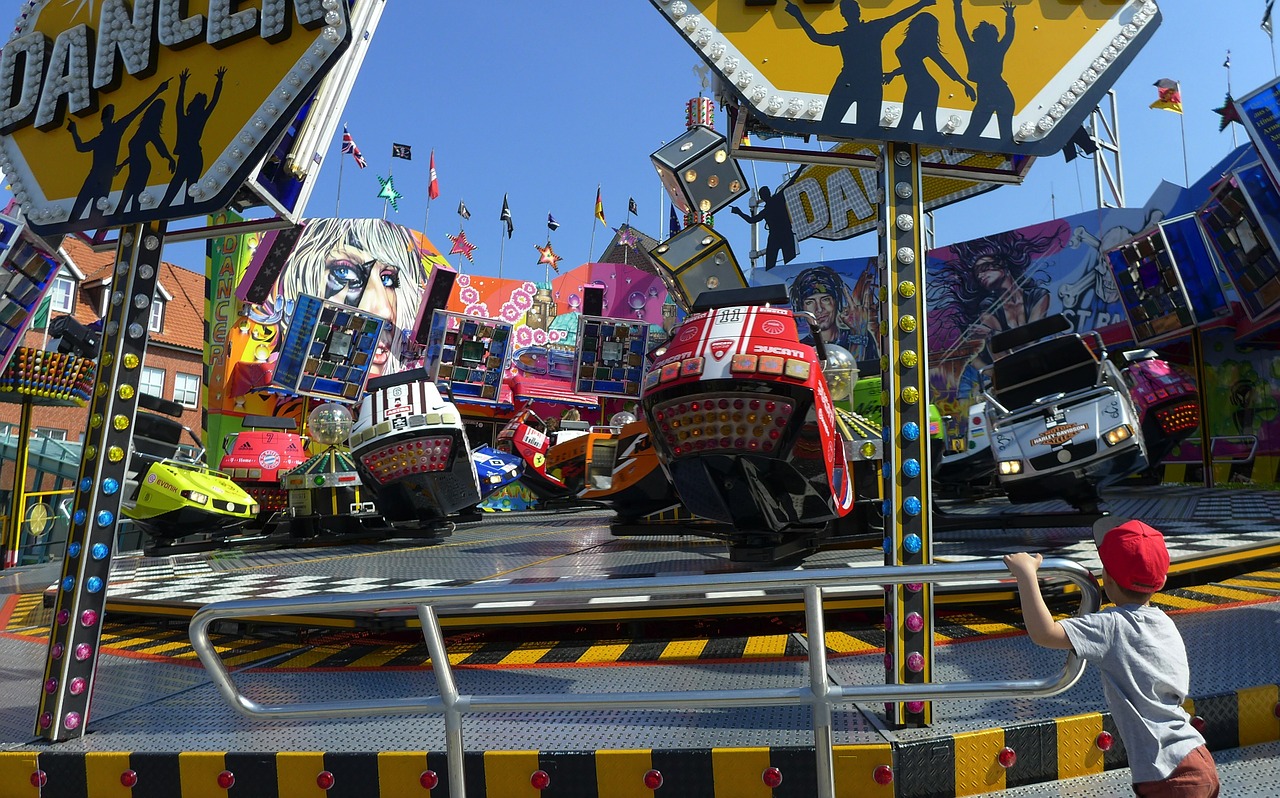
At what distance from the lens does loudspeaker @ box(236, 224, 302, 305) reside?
62.5 ft

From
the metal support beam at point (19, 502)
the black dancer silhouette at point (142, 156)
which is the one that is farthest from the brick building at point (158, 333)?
the black dancer silhouette at point (142, 156)

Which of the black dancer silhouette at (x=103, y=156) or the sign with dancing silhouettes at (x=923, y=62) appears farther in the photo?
the black dancer silhouette at (x=103, y=156)

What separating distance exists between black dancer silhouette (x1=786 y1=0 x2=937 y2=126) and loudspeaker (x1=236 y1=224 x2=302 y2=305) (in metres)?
18.8

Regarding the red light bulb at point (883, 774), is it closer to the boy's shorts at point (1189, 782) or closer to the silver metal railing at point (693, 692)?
the silver metal railing at point (693, 692)

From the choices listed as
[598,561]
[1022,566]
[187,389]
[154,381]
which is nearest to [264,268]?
[154,381]

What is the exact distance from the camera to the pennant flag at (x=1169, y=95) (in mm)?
19422

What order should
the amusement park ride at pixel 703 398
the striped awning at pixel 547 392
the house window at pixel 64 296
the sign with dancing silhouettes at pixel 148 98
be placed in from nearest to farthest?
the amusement park ride at pixel 703 398 < the sign with dancing silhouettes at pixel 148 98 < the house window at pixel 64 296 < the striped awning at pixel 547 392

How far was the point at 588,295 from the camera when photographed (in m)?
16.0

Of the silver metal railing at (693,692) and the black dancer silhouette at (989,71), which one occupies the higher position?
the black dancer silhouette at (989,71)

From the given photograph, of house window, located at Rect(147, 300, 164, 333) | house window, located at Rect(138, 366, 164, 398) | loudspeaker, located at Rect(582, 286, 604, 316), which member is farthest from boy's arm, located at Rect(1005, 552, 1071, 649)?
house window, located at Rect(147, 300, 164, 333)

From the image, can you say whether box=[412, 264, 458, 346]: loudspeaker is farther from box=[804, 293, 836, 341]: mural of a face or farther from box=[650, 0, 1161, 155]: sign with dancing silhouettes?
box=[650, 0, 1161, 155]: sign with dancing silhouettes

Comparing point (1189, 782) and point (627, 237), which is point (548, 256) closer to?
point (627, 237)

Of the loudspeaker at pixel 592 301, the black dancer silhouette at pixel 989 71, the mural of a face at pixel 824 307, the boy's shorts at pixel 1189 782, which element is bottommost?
the boy's shorts at pixel 1189 782

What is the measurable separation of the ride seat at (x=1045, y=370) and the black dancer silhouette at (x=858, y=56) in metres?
5.50
